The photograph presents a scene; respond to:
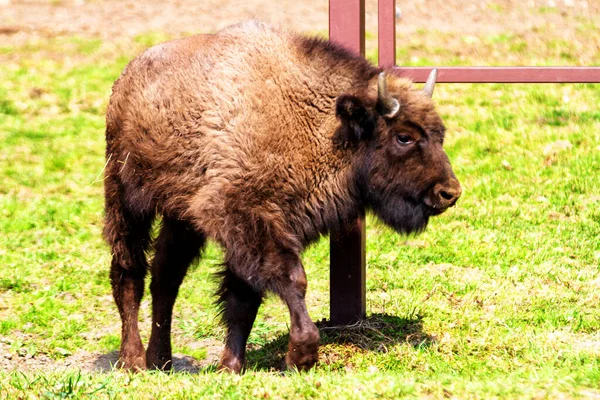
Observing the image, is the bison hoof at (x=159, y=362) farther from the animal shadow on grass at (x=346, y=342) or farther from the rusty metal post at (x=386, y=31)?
the rusty metal post at (x=386, y=31)

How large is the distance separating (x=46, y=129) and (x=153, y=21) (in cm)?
331

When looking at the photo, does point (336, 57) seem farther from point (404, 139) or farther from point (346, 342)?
point (346, 342)

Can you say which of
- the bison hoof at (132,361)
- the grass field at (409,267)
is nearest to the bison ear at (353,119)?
the grass field at (409,267)

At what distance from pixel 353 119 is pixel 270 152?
1.70 ft

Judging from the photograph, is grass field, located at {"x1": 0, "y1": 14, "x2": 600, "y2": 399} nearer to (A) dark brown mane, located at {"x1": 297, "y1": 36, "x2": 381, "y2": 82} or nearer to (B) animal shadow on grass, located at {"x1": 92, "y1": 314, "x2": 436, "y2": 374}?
(B) animal shadow on grass, located at {"x1": 92, "y1": 314, "x2": 436, "y2": 374}

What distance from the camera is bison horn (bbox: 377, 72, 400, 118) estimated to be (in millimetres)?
5047

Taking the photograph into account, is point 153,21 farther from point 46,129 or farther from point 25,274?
point 25,274

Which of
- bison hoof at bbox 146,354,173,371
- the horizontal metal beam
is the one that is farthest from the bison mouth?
bison hoof at bbox 146,354,173,371

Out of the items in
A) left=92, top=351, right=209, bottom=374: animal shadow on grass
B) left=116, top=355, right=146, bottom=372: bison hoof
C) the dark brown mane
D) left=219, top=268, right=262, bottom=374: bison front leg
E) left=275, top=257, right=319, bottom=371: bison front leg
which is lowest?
left=92, top=351, right=209, bottom=374: animal shadow on grass

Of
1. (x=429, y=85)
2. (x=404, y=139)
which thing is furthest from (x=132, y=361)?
(x=429, y=85)

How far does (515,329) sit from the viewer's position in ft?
18.5

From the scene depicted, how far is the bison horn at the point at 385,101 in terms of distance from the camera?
16.6 ft

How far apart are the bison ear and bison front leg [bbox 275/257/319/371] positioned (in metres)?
0.85

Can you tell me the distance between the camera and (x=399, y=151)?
5238 mm
